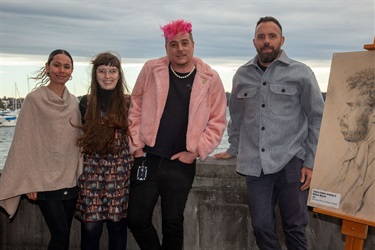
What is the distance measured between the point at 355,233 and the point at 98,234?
2.26 m

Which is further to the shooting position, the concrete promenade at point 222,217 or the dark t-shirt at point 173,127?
the concrete promenade at point 222,217

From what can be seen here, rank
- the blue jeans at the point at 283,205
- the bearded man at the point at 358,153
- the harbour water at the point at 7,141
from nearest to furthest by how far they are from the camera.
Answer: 1. the bearded man at the point at 358,153
2. the blue jeans at the point at 283,205
3. the harbour water at the point at 7,141

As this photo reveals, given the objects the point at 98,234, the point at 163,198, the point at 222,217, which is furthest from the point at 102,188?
the point at 222,217

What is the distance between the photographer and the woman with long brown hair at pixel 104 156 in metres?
4.29

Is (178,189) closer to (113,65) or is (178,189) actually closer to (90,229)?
(90,229)

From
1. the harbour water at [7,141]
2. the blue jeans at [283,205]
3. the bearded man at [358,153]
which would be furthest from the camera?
the harbour water at [7,141]

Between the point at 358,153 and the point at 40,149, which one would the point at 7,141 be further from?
the point at 358,153

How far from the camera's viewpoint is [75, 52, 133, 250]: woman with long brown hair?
429 cm

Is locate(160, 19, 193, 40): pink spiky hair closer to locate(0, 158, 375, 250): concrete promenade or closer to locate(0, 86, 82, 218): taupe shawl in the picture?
locate(0, 86, 82, 218): taupe shawl

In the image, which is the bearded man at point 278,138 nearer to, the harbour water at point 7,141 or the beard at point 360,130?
the beard at point 360,130

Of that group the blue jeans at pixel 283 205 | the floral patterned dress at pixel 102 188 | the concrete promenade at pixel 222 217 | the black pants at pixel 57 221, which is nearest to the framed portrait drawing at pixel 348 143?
the blue jeans at pixel 283 205

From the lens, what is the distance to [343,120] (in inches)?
151

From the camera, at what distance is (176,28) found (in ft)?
14.4

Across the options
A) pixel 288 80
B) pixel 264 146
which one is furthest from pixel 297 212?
pixel 288 80
